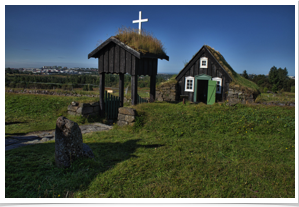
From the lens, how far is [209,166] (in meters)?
5.57

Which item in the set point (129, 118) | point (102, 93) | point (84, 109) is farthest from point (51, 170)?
point (102, 93)

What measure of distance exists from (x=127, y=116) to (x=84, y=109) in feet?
11.4

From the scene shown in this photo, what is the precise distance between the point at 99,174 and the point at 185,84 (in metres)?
14.8

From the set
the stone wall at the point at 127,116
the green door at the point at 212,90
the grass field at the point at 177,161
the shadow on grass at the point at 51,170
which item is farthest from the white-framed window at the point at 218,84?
the shadow on grass at the point at 51,170

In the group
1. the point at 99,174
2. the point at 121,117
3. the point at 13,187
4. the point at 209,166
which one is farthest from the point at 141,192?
the point at 121,117

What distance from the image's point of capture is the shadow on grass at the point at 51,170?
4.29 metres

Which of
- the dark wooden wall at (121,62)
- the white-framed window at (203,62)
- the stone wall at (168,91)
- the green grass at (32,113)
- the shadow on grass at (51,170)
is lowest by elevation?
the shadow on grass at (51,170)

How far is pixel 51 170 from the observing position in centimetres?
516

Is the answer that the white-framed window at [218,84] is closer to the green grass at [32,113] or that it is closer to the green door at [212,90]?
the green door at [212,90]

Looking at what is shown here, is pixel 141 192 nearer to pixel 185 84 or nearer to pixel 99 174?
pixel 99 174

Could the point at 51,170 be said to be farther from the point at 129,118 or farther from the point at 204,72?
the point at 204,72

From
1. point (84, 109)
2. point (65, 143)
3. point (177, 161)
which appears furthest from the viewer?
point (84, 109)

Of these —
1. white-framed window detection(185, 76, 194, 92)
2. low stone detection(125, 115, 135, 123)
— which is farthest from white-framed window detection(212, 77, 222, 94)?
low stone detection(125, 115, 135, 123)

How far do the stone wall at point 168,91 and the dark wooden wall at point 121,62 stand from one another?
20.6 feet
